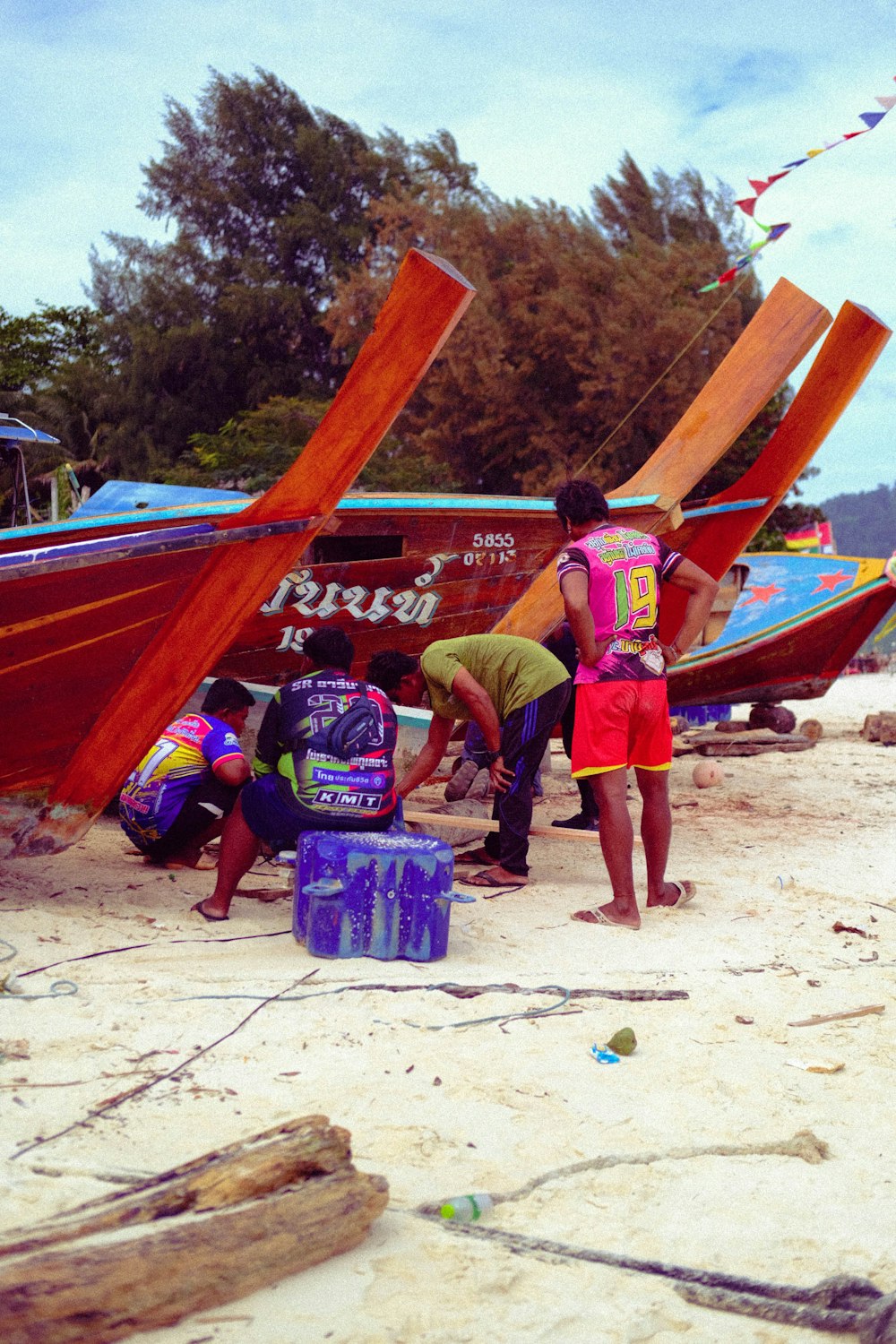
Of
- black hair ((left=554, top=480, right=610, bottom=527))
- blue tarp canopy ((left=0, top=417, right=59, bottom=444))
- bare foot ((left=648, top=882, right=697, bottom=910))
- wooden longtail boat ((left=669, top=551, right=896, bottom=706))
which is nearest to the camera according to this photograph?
black hair ((left=554, top=480, right=610, bottom=527))

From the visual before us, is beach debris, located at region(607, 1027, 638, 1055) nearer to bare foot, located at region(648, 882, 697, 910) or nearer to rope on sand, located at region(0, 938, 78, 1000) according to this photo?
rope on sand, located at region(0, 938, 78, 1000)

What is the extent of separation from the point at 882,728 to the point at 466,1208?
9.90 m

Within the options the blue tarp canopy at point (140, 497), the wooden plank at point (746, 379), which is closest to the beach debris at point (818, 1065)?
the wooden plank at point (746, 379)

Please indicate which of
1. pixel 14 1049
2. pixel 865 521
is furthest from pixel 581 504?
pixel 865 521

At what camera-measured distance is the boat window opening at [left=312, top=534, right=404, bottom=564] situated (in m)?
6.02

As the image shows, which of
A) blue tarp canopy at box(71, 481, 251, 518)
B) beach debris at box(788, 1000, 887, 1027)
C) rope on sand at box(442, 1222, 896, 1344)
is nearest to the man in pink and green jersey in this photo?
beach debris at box(788, 1000, 887, 1027)

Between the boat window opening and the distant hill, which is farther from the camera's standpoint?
the distant hill

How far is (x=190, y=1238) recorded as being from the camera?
1708 millimetres

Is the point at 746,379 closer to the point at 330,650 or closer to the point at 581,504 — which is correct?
the point at 581,504

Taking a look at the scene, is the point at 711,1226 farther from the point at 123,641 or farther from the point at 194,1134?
the point at 123,641

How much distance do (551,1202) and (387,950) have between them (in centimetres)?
159

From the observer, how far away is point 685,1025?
313 centimetres

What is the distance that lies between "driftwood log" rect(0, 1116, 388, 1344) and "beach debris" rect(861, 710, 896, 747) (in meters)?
9.85

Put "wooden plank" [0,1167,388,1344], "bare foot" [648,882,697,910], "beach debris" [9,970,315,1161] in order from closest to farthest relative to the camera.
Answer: "wooden plank" [0,1167,388,1344] < "beach debris" [9,970,315,1161] < "bare foot" [648,882,697,910]
